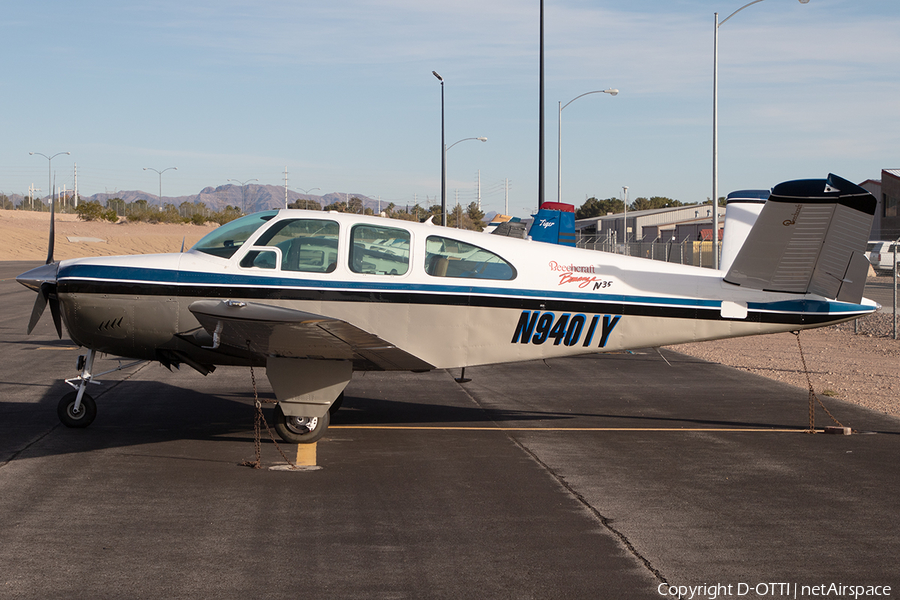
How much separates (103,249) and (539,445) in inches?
2556

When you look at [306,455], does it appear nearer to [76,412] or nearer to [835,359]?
[76,412]

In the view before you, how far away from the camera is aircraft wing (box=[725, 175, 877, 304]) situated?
710 centimetres

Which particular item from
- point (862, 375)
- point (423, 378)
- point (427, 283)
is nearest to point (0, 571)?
point (427, 283)

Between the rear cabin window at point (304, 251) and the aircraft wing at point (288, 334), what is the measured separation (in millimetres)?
744

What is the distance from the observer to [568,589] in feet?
15.1

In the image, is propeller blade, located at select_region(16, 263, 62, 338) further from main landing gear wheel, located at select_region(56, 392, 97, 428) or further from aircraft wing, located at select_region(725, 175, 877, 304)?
aircraft wing, located at select_region(725, 175, 877, 304)

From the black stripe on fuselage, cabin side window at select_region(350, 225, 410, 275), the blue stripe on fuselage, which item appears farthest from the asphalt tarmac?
cabin side window at select_region(350, 225, 410, 275)

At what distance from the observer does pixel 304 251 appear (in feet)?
26.8

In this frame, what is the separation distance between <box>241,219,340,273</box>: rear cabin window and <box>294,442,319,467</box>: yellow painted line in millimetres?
1823

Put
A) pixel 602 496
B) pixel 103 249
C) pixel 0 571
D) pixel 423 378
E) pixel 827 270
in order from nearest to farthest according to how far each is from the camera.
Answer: pixel 0 571, pixel 602 496, pixel 827 270, pixel 423 378, pixel 103 249

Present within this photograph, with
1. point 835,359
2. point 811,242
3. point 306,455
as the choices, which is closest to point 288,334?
point 306,455

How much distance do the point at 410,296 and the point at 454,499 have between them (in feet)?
8.25

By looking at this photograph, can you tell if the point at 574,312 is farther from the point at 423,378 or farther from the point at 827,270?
the point at 423,378

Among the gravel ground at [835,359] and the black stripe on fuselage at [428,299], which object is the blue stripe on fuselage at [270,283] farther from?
the gravel ground at [835,359]
